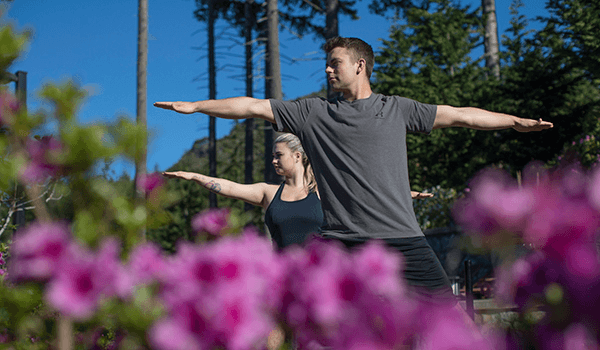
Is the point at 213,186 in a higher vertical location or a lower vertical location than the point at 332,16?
lower

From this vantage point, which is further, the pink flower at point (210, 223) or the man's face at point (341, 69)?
the man's face at point (341, 69)

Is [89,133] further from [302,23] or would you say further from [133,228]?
[302,23]

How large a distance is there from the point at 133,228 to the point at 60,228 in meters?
0.14

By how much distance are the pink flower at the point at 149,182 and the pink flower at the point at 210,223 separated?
0.39 feet

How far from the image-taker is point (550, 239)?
649 millimetres

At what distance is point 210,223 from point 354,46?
174cm

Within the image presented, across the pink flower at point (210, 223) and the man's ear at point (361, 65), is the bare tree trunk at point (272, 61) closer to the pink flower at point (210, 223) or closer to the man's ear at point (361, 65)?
the man's ear at point (361, 65)

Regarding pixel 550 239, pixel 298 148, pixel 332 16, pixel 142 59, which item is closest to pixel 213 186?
pixel 298 148

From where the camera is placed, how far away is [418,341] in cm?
60

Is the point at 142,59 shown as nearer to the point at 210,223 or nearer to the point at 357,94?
the point at 357,94

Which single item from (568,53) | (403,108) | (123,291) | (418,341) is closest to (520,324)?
(418,341)

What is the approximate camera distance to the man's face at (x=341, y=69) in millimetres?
2484

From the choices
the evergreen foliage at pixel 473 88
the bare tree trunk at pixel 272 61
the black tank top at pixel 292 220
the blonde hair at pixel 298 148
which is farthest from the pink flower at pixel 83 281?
the evergreen foliage at pixel 473 88

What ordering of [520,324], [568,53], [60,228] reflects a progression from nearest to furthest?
[520,324], [60,228], [568,53]
